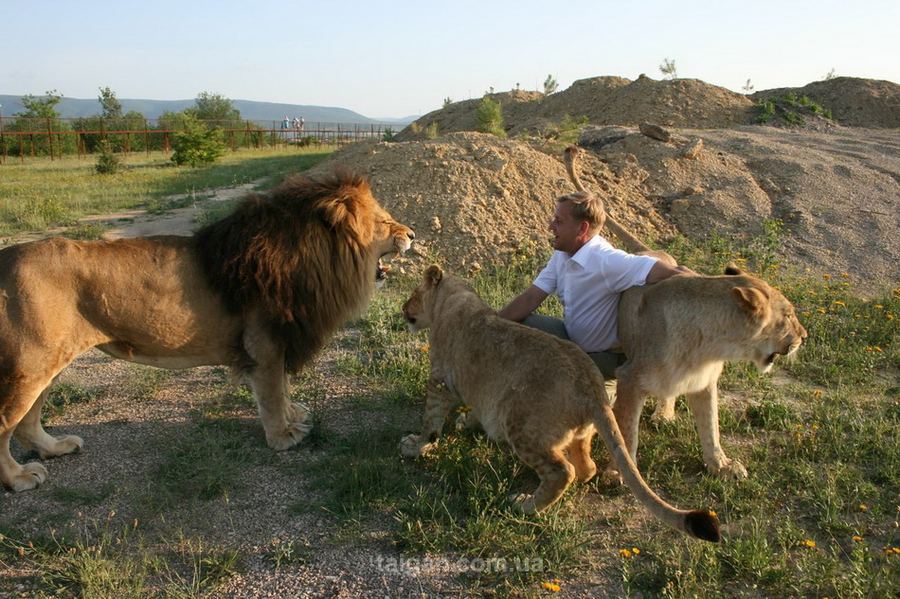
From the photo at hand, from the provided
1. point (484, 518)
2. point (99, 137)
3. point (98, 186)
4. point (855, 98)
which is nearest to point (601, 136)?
point (484, 518)

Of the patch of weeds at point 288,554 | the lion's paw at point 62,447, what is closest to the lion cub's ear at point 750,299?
the patch of weeds at point 288,554

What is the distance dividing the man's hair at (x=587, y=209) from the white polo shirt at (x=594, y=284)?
0.38 feet

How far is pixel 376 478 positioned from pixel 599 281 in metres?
1.73

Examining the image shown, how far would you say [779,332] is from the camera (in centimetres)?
371

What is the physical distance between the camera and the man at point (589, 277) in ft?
13.9

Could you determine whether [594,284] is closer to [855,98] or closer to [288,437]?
[288,437]

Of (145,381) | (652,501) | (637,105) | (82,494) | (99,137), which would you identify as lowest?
(82,494)

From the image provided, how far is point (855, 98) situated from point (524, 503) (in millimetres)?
21009

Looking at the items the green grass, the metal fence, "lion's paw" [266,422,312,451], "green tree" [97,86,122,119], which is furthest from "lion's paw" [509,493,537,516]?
"green tree" [97,86,122,119]

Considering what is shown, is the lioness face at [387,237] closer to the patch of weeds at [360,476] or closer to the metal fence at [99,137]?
the patch of weeds at [360,476]

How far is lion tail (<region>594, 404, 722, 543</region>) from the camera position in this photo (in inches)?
109

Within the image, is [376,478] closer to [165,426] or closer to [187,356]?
[187,356]

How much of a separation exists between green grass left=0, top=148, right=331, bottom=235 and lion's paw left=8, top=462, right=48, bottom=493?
8259mm

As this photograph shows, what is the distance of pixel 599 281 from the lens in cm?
432
